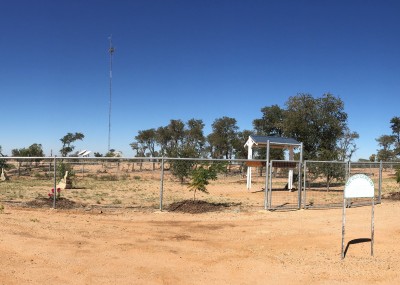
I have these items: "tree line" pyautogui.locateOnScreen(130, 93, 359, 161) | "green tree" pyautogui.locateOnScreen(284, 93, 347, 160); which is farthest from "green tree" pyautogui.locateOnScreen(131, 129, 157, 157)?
"green tree" pyautogui.locateOnScreen(284, 93, 347, 160)

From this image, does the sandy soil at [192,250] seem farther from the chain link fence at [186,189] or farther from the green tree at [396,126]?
the green tree at [396,126]

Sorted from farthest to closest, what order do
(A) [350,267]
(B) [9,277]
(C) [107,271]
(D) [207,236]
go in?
(D) [207,236], (A) [350,267], (C) [107,271], (B) [9,277]

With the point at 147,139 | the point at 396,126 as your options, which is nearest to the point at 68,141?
the point at 147,139

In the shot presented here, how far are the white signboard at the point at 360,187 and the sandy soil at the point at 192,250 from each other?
1352mm

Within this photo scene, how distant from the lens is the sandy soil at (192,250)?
21.0 feet

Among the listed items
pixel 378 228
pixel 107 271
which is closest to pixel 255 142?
pixel 378 228

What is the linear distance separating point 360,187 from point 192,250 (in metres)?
3.82

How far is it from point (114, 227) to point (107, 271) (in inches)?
163

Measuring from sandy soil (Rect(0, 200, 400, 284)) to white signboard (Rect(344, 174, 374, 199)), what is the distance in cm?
135

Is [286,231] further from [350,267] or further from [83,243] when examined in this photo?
[83,243]

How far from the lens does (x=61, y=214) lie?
42.3 feet

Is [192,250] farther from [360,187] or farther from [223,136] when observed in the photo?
[223,136]

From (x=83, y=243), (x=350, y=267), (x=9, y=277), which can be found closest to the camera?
(x=9, y=277)

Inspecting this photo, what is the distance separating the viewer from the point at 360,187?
24.9 feet
